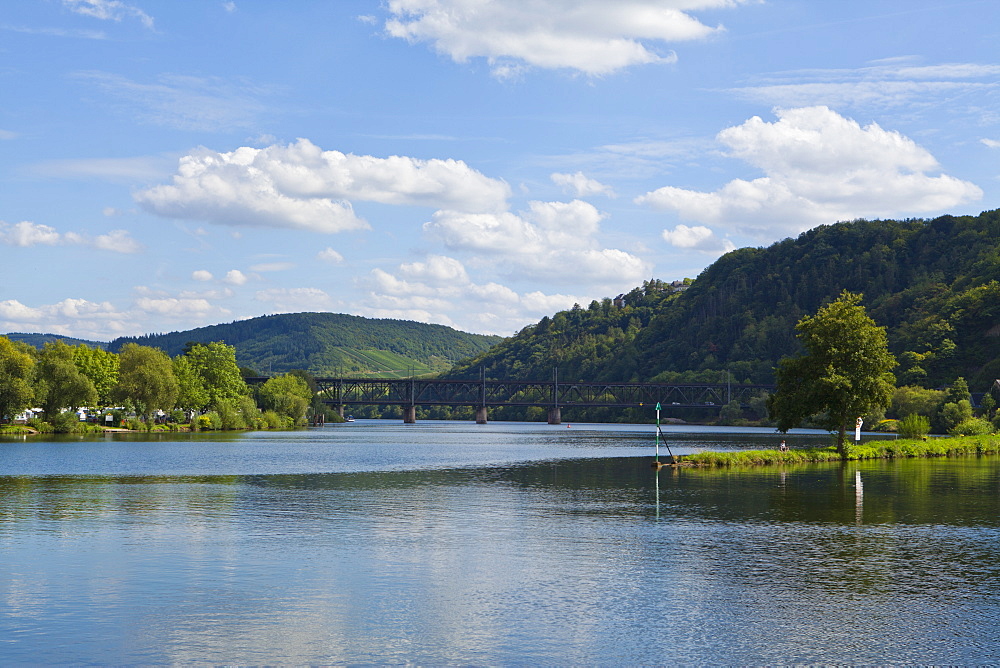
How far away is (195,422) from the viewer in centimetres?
17850

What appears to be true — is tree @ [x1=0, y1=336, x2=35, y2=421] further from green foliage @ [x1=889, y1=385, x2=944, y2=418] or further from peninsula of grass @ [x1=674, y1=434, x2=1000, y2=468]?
green foliage @ [x1=889, y1=385, x2=944, y2=418]

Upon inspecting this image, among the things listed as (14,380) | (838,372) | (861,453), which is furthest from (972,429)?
(14,380)

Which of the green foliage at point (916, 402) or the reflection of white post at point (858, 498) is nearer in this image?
the reflection of white post at point (858, 498)

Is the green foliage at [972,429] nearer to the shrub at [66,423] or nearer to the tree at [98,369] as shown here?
the shrub at [66,423]

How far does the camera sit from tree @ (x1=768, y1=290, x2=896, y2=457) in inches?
3415

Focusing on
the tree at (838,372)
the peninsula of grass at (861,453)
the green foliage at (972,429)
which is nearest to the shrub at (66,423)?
the peninsula of grass at (861,453)

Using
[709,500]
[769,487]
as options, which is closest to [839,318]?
[769,487]

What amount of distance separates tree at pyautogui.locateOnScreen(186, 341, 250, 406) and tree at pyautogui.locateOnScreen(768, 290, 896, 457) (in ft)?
413

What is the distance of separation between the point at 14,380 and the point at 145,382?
26.7 m

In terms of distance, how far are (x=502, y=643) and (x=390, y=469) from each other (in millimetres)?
61825

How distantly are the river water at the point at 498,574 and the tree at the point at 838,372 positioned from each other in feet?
68.4

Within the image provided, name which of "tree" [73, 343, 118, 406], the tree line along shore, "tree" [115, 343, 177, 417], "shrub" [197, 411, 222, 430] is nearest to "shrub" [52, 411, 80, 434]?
the tree line along shore

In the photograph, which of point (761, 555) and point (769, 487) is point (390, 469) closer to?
point (769, 487)

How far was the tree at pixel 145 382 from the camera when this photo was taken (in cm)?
15812
